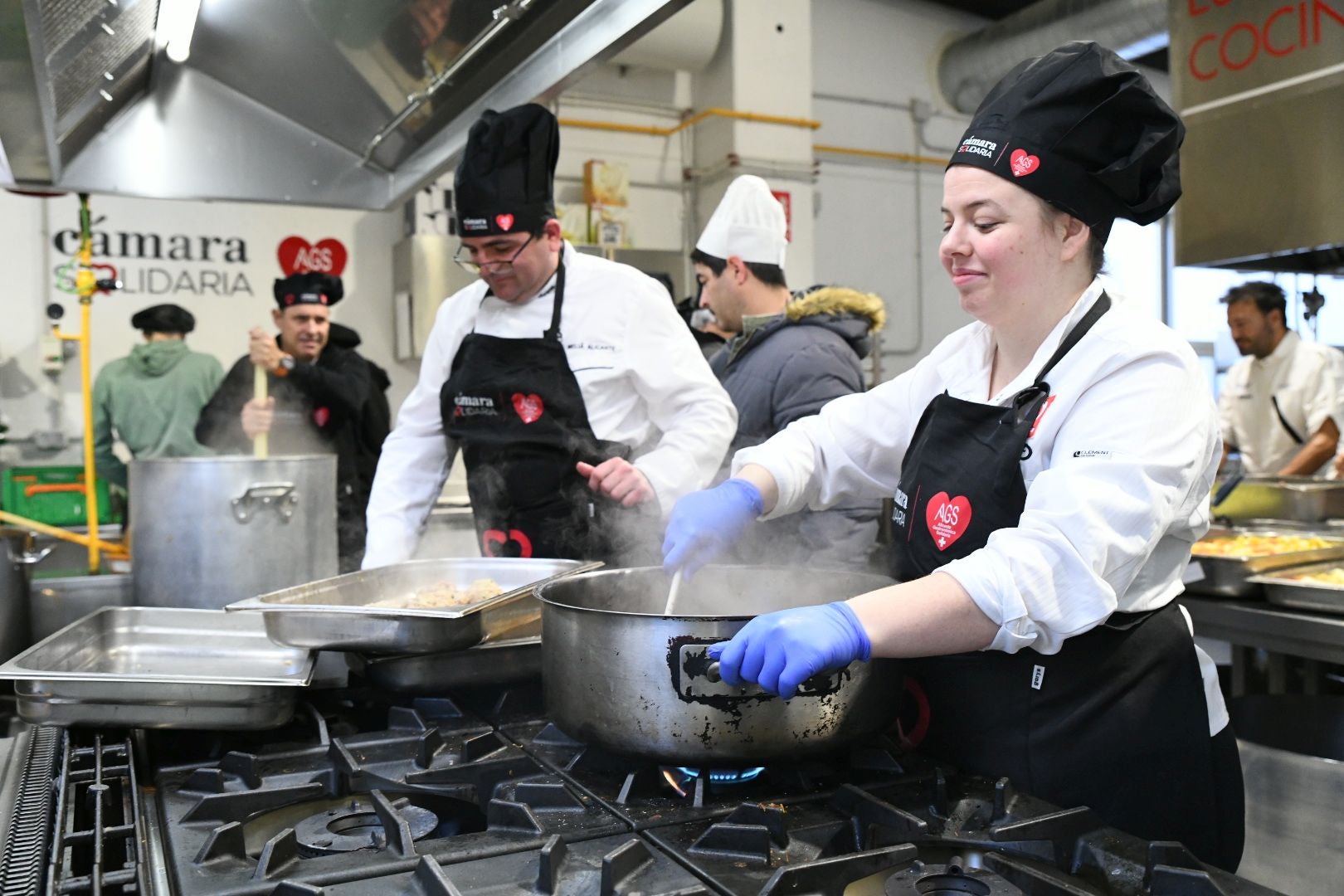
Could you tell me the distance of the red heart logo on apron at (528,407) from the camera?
208cm

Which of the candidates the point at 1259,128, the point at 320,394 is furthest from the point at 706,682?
the point at 1259,128

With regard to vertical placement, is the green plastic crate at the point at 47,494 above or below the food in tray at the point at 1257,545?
above

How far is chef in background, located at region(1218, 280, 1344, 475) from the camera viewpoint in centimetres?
464

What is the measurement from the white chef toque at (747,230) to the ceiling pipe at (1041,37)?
270 centimetres

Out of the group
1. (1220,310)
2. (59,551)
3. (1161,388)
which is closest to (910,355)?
(1220,310)

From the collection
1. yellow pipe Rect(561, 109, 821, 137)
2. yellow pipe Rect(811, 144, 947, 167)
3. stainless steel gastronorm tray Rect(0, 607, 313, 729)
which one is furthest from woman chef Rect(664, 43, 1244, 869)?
yellow pipe Rect(811, 144, 947, 167)

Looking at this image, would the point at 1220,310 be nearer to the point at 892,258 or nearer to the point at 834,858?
the point at 892,258

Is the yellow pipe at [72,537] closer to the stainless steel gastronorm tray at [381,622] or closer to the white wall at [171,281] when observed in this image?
the stainless steel gastronorm tray at [381,622]

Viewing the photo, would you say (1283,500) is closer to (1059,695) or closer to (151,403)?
(1059,695)

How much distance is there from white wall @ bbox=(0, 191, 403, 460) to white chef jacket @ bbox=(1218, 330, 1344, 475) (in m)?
4.15

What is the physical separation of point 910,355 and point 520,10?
20.2 ft

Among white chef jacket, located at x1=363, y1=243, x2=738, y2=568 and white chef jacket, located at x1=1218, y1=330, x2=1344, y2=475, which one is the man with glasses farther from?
white chef jacket, located at x1=1218, y1=330, x2=1344, y2=475

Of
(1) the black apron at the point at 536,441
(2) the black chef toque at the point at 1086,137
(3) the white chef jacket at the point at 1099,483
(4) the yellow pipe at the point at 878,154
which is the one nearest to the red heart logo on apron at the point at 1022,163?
(2) the black chef toque at the point at 1086,137

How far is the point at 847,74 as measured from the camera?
23.5 ft
